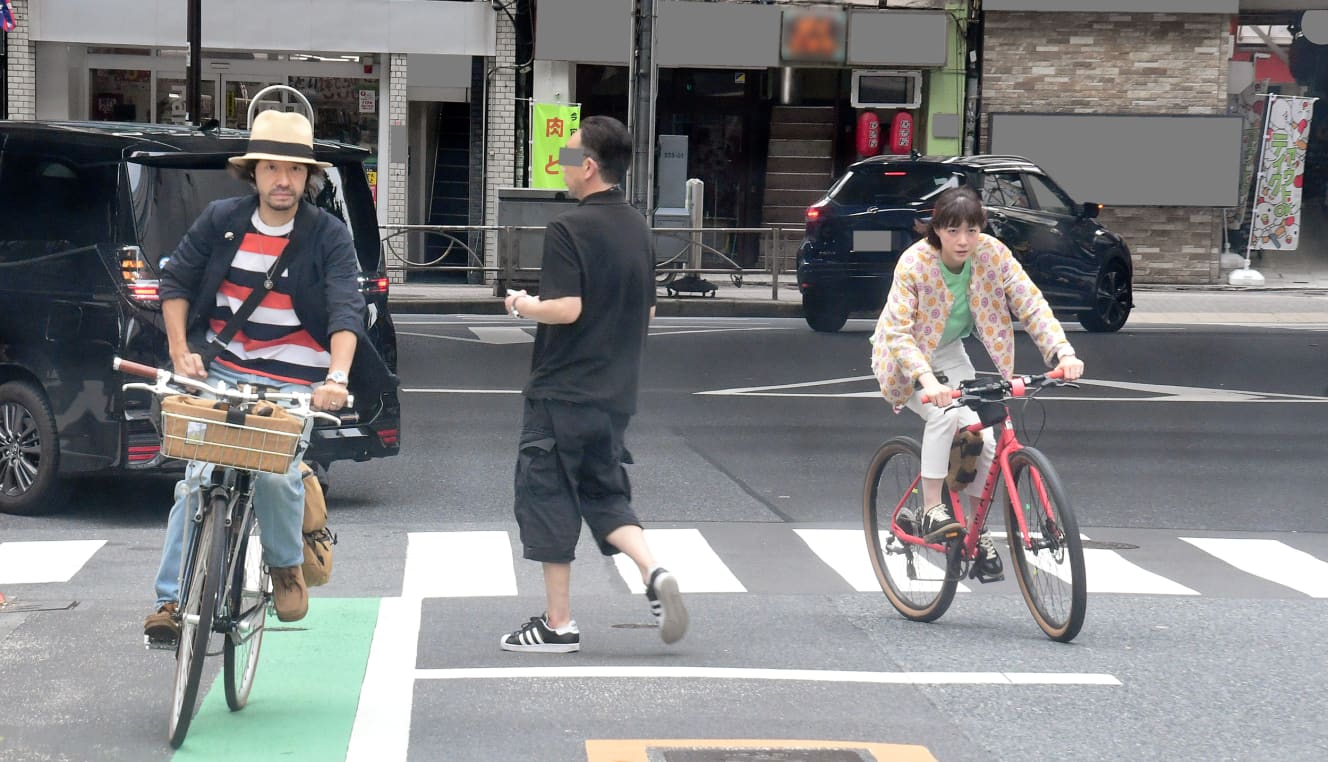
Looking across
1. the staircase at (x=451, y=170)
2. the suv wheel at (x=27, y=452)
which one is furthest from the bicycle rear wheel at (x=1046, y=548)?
the staircase at (x=451, y=170)

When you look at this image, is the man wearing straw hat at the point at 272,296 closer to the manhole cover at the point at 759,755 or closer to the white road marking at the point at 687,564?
the manhole cover at the point at 759,755

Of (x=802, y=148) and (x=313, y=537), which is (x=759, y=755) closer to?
(x=313, y=537)

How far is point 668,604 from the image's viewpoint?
6.19 metres

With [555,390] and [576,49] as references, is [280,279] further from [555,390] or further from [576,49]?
[576,49]

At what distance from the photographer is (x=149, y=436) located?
884 cm

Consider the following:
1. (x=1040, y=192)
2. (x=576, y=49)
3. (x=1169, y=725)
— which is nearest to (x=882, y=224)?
(x=1040, y=192)

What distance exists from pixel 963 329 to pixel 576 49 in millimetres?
19818

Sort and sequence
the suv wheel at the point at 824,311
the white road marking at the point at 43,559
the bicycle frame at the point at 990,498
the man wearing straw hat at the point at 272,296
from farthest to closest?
the suv wheel at the point at 824,311 < the white road marking at the point at 43,559 < the bicycle frame at the point at 990,498 < the man wearing straw hat at the point at 272,296

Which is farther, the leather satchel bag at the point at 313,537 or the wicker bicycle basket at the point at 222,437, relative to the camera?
the leather satchel bag at the point at 313,537

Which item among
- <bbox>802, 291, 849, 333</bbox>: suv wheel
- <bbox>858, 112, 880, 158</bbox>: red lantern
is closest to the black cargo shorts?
<bbox>802, 291, 849, 333</bbox>: suv wheel

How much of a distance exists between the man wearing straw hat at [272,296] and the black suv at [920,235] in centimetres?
1353

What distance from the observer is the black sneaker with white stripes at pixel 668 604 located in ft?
20.3

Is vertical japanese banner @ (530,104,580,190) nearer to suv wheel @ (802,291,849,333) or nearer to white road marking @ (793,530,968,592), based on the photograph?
suv wheel @ (802,291,849,333)

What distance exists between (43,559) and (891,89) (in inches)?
831
